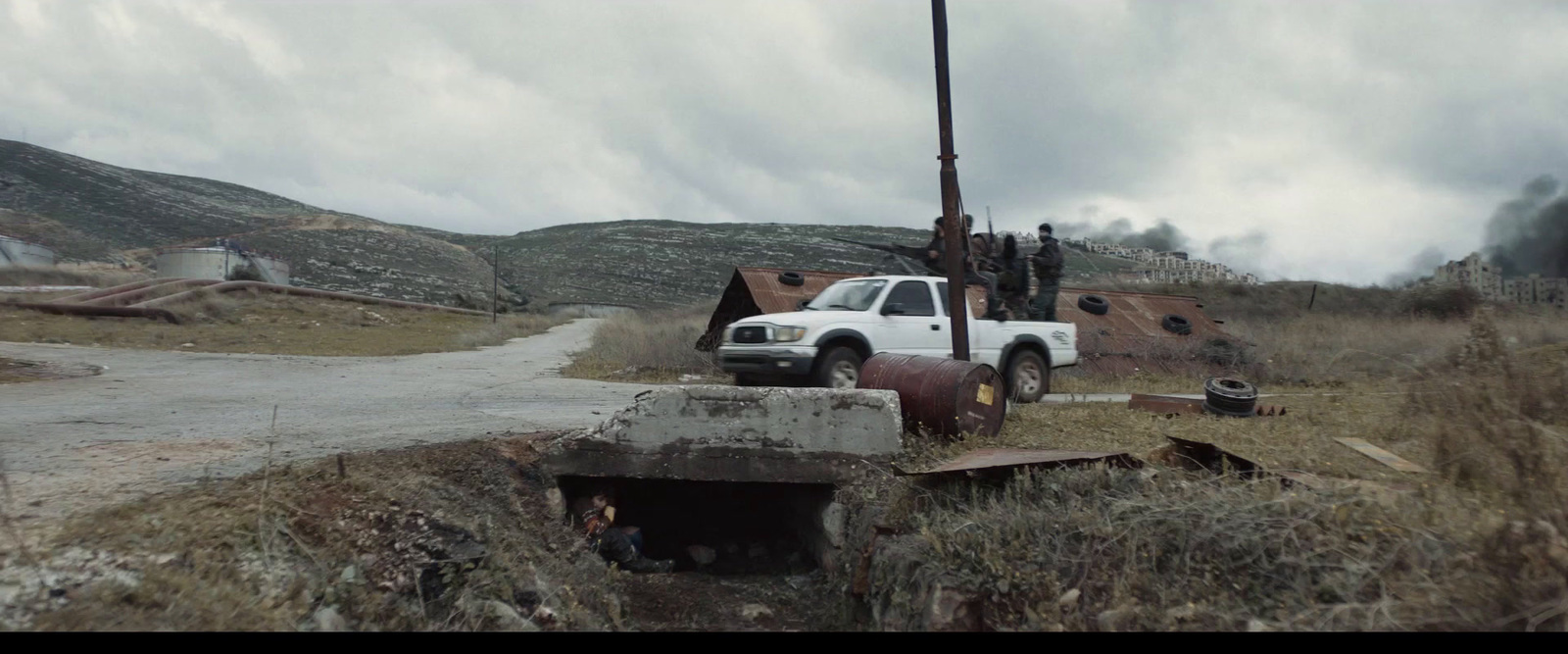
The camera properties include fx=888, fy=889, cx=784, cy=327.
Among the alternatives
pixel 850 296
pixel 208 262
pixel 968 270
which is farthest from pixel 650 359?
pixel 208 262

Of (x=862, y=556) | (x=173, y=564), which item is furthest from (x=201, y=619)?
(x=862, y=556)

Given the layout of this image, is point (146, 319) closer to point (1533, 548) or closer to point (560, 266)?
point (1533, 548)

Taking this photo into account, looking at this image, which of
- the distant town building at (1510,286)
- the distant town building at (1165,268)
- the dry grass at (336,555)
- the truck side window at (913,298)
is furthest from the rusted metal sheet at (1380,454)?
the distant town building at (1165,268)

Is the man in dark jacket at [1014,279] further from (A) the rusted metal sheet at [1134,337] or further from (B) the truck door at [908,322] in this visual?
(A) the rusted metal sheet at [1134,337]

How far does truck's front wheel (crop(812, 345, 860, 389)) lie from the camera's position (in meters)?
9.64

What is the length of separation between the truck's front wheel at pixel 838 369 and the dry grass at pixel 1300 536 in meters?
4.49

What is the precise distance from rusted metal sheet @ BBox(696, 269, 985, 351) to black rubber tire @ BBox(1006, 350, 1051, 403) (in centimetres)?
293

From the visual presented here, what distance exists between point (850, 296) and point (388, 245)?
50699mm

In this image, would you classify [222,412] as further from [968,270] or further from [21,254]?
[21,254]

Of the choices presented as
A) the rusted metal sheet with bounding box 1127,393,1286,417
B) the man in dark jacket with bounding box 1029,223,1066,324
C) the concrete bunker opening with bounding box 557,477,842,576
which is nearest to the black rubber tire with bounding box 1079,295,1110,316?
the man in dark jacket with bounding box 1029,223,1066,324

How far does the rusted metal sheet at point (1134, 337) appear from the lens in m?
16.2

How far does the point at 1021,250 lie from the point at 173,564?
10773mm

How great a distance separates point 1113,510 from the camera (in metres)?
4.04

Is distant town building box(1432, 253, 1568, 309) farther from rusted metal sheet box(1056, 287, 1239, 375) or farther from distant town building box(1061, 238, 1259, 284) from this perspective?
distant town building box(1061, 238, 1259, 284)
